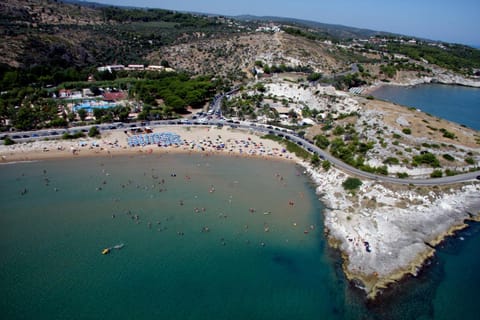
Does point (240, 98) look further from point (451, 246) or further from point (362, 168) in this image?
point (451, 246)

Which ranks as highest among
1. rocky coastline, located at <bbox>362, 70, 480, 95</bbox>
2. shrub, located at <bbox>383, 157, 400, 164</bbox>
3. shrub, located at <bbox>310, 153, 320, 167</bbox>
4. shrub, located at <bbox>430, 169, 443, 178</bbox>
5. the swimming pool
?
rocky coastline, located at <bbox>362, 70, 480, 95</bbox>

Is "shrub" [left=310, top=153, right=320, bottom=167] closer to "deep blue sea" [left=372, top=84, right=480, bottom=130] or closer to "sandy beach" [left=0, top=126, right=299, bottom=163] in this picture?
"sandy beach" [left=0, top=126, right=299, bottom=163]

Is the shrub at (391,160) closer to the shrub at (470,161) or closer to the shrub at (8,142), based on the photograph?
the shrub at (470,161)

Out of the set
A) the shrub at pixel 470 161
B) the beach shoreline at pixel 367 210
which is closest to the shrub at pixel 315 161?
the beach shoreline at pixel 367 210

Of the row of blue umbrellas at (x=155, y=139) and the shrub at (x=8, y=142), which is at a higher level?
the row of blue umbrellas at (x=155, y=139)

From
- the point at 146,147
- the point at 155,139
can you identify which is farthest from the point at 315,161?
the point at 146,147

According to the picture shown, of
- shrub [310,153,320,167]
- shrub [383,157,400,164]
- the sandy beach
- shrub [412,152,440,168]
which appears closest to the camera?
shrub [412,152,440,168]

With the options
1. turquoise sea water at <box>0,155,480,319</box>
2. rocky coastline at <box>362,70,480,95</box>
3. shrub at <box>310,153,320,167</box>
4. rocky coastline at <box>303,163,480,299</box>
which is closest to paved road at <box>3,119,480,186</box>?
rocky coastline at <box>303,163,480,299</box>
